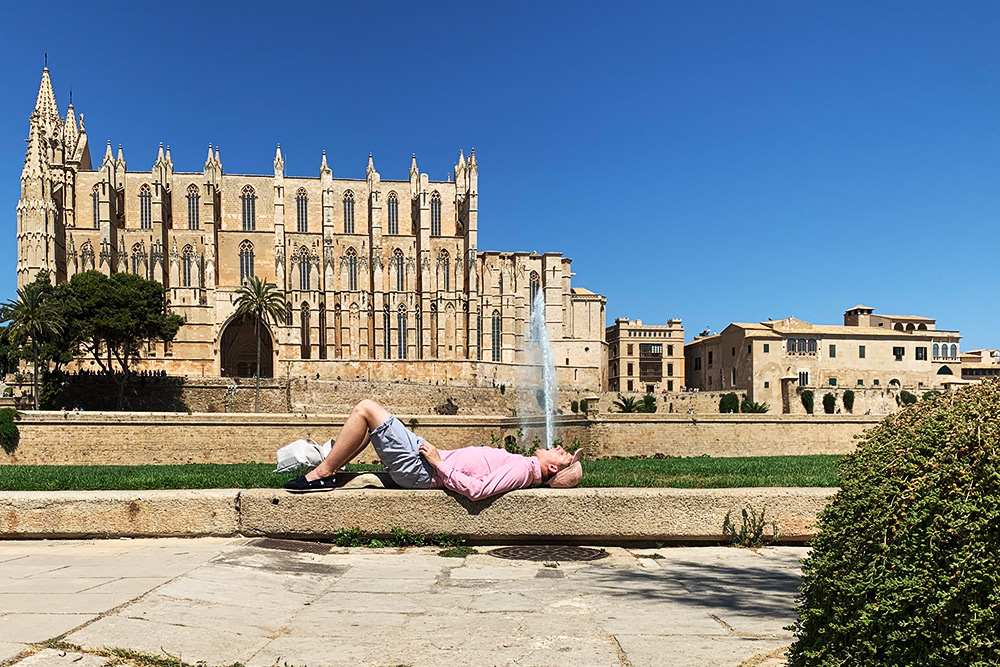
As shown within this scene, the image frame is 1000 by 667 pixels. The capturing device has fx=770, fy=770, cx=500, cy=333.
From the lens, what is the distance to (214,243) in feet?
201

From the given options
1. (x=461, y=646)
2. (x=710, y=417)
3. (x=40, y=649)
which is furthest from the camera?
(x=710, y=417)

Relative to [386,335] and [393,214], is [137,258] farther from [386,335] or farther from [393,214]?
[393,214]

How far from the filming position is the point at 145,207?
61.1 meters

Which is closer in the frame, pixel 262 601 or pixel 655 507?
pixel 262 601

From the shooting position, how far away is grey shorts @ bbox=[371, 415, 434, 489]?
5793 millimetres

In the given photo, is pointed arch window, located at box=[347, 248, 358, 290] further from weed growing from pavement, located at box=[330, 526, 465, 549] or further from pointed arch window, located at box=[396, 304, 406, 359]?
weed growing from pavement, located at box=[330, 526, 465, 549]

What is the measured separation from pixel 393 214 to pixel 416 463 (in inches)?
2444

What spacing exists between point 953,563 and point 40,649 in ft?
10.3

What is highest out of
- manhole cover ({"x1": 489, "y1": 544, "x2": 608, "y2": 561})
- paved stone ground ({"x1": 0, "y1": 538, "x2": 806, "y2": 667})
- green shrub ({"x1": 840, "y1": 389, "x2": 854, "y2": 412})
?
paved stone ground ({"x1": 0, "y1": 538, "x2": 806, "y2": 667})

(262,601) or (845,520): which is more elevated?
(845,520)

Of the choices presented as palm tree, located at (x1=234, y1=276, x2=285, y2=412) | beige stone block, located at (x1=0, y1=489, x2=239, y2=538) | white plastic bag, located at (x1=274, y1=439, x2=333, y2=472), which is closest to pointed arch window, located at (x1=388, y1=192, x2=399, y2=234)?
palm tree, located at (x1=234, y1=276, x2=285, y2=412)

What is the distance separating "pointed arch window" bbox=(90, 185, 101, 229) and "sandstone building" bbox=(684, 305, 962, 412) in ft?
166

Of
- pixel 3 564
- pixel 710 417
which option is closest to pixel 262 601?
pixel 3 564

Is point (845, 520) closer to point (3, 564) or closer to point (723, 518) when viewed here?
point (723, 518)
